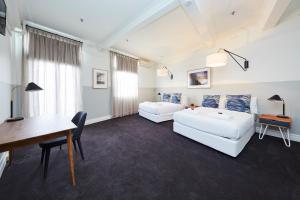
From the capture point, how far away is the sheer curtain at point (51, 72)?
2771 millimetres

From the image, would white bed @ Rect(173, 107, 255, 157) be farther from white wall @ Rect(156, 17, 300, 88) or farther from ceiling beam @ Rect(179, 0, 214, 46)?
ceiling beam @ Rect(179, 0, 214, 46)

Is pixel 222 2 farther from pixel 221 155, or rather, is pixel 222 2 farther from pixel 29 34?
pixel 29 34

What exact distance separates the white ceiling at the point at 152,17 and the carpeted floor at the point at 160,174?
2700mm

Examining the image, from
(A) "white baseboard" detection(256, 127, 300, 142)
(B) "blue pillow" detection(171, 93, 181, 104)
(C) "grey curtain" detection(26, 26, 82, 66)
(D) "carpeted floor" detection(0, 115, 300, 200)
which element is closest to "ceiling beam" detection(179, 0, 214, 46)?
(B) "blue pillow" detection(171, 93, 181, 104)

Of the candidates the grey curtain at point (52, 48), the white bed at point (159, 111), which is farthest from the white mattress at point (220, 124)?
the grey curtain at point (52, 48)

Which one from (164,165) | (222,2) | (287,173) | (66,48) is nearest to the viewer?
(287,173)

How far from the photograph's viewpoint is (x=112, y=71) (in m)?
4.45

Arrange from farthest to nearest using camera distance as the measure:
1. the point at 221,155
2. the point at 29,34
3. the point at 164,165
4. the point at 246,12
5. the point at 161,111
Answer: the point at 161,111
the point at 29,34
the point at 246,12
the point at 221,155
the point at 164,165

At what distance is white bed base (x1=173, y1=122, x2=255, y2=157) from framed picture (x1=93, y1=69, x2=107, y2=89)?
3211 mm

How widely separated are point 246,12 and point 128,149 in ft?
12.8

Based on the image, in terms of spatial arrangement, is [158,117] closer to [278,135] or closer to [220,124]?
[220,124]

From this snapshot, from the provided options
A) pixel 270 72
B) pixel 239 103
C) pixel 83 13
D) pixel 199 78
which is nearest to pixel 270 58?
pixel 270 72

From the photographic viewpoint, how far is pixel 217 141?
210cm

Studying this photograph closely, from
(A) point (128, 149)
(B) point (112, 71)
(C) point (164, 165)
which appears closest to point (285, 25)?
(C) point (164, 165)
